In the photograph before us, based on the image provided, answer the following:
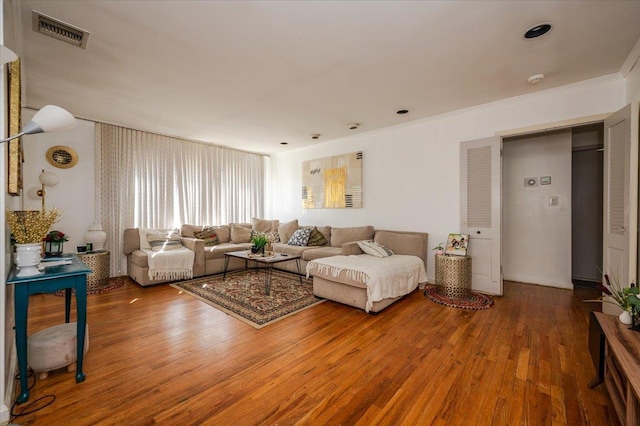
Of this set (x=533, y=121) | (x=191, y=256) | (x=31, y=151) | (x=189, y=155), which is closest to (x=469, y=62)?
(x=533, y=121)

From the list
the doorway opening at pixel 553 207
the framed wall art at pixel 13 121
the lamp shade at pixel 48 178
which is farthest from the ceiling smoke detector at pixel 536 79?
the lamp shade at pixel 48 178

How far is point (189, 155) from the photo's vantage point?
5.70 meters

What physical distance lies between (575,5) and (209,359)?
3.77 m

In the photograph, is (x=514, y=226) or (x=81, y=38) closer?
(x=81, y=38)

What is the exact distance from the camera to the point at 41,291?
1692 mm

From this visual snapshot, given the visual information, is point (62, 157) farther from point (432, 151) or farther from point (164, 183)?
point (432, 151)

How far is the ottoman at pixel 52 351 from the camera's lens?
6.04ft

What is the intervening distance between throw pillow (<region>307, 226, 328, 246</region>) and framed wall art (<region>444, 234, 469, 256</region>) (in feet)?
7.40

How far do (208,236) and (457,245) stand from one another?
14.4ft

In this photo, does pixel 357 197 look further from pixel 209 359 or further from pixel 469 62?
pixel 209 359

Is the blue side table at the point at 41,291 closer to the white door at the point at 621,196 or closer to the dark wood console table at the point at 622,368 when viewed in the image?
the dark wood console table at the point at 622,368

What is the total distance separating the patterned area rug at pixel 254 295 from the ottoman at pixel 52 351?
1351 millimetres

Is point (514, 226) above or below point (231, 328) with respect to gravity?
above

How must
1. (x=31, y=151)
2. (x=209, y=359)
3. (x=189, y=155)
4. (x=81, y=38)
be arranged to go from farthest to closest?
(x=189, y=155), (x=31, y=151), (x=81, y=38), (x=209, y=359)
